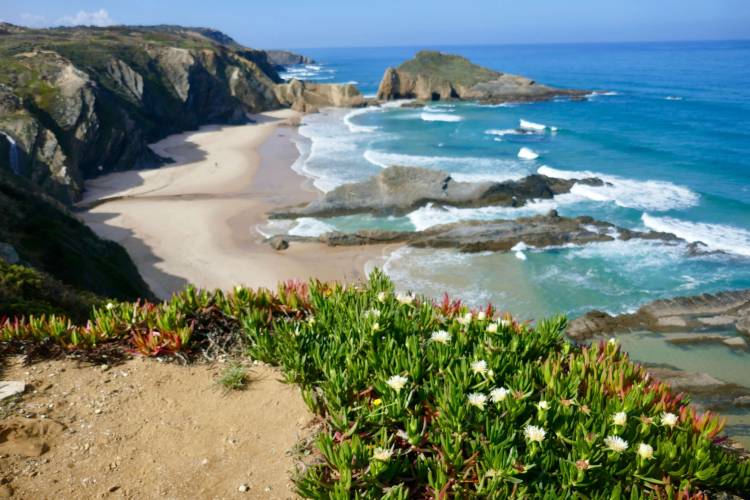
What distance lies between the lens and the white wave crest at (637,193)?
2956 centimetres

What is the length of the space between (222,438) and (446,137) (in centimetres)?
4743

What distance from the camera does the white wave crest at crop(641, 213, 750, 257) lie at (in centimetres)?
2369

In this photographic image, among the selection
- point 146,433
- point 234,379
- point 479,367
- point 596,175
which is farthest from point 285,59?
point 479,367

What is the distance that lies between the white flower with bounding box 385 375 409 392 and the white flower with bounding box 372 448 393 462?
1.51 ft

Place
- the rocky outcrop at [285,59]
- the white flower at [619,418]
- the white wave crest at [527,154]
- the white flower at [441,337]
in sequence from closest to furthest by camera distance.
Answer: the white flower at [619,418], the white flower at [441,337], the white wave crest at [527,154], the rocky outcrop at [285,59]

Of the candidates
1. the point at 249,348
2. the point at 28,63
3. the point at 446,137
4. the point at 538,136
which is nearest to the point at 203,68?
the point at 28,63

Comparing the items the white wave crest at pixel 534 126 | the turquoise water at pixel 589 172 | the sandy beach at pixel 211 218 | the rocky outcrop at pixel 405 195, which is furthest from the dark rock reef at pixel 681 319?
the white wave crest at pixel 534 126

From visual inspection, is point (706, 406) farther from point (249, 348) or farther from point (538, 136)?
point (538, 136)

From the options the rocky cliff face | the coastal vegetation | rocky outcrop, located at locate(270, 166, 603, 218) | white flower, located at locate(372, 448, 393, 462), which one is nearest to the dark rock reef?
the coastal vegetation

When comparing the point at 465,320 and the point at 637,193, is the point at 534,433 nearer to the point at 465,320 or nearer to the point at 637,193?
the point at 465,320

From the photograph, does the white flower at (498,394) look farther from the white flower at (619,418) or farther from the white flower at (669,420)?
the white flower at (669,420)

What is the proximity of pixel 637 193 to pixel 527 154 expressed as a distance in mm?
11268

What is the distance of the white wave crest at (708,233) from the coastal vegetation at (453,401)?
23.0 meters

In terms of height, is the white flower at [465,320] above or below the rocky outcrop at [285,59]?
below
